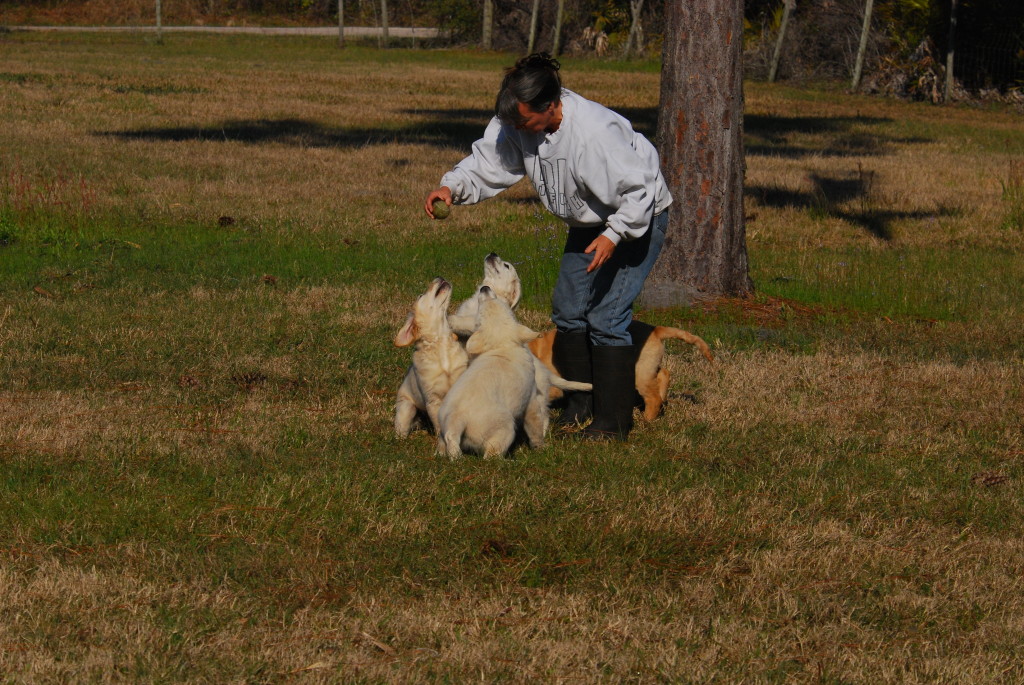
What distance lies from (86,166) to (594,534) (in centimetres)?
1141

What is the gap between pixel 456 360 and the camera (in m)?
5.84

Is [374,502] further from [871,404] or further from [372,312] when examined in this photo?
[372,312]

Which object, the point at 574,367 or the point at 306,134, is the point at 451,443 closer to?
the point at 574,367

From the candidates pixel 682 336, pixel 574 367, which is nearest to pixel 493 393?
pixel 574 367

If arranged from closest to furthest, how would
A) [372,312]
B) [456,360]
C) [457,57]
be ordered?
[456,360]
[372,312]
[457,57]

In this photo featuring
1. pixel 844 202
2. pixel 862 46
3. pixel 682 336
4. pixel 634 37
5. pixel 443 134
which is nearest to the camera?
pixel 682 336

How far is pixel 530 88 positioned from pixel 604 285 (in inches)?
46.9

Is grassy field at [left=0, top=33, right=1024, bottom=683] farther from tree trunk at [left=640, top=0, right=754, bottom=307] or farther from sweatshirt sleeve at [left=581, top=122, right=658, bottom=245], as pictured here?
sweatshirt sleeve at [left=581, top=122, right=658, bottom=245]

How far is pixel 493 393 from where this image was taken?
17.5ft

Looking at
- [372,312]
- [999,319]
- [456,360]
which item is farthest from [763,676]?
[999,319]

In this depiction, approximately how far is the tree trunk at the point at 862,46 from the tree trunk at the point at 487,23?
1570cm

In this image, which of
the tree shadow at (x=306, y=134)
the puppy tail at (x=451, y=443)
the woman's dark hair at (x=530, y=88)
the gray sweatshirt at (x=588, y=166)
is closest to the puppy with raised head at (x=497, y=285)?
the gray sweatshirt at (x=588, y=166)

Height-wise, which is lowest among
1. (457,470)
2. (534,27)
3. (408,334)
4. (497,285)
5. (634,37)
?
(457,470)

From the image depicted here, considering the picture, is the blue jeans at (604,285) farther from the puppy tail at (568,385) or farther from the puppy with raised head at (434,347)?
the puppy with raised head at (434,347)
